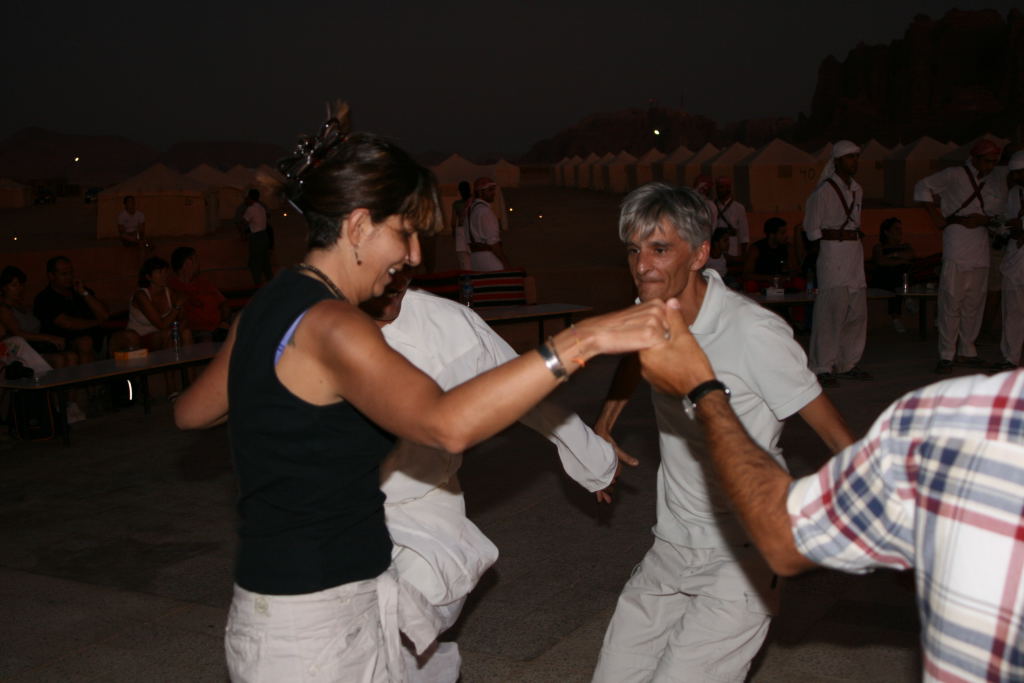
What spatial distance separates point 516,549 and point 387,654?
3444 mm

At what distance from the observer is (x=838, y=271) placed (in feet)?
32.9

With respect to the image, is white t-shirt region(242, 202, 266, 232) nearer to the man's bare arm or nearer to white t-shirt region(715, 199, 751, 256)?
white t-shirt region(715, 199, 751, 256)

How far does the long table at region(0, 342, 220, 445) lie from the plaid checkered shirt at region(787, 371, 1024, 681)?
8.10m

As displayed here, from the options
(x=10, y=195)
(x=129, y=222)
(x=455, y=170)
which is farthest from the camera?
(x=10, y=195)

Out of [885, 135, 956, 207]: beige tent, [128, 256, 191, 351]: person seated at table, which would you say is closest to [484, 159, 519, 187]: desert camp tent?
[885, 135, 956, 207]: beige tent

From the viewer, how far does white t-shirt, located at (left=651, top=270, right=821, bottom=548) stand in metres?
3.07

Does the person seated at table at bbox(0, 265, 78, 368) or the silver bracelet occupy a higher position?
the silver bracelet

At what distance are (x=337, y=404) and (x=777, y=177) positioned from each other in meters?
37.1

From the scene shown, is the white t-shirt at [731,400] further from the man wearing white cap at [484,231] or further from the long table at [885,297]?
the man wearing white cap at [484,231]

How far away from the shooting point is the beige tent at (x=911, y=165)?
1598 inches

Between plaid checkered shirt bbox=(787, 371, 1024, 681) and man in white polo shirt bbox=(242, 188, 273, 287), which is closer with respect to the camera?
plaid checkered shirt bbox=(787, 371, 1024, 681)

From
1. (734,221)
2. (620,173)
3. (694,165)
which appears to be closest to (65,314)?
(734,221)

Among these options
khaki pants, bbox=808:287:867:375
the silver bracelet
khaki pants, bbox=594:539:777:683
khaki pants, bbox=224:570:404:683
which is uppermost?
the silver bracelet

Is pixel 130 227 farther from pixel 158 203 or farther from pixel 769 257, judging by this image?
pixel 769 257
